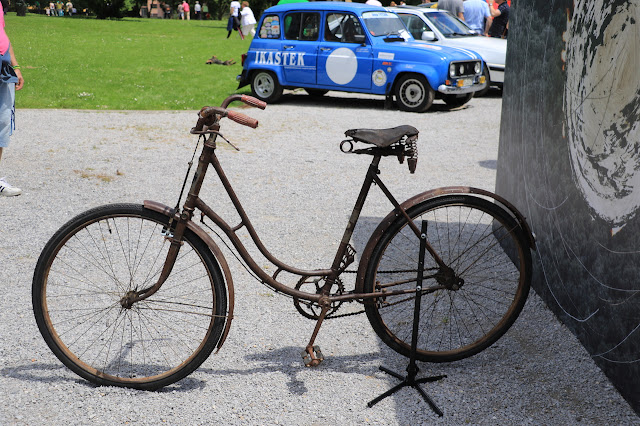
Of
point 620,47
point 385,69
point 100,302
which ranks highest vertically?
point 620,47

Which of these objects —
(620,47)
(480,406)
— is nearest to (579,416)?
(480,406)

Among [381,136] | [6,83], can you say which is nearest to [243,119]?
[381,136]

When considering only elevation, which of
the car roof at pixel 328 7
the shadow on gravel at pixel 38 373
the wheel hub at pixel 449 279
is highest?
the car roof at pixel 328 7

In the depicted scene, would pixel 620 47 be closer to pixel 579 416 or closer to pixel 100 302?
pixel 579 416

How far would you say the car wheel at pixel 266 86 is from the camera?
44.2 feet

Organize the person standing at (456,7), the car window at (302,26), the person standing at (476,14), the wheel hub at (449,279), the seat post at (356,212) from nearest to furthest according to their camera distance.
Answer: the seat post at (356,212) < the wheel hub at (449,279) < the car window at (302,26) < the person standing at (476,14) < the person standing at (456,7)

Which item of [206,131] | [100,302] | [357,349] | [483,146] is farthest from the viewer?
[483,146]

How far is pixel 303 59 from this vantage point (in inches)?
512

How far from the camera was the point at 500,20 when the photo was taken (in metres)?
15.3

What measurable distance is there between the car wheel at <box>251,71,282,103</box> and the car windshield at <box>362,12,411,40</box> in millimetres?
2101

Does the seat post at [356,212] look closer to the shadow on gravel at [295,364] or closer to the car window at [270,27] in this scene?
the shadow on gravel at [295,364]

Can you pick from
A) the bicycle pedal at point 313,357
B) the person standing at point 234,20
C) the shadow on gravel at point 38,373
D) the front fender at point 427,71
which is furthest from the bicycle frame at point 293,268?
the person standing at point 234,20

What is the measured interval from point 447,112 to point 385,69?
4.58ft

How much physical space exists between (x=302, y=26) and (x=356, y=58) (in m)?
1.32
